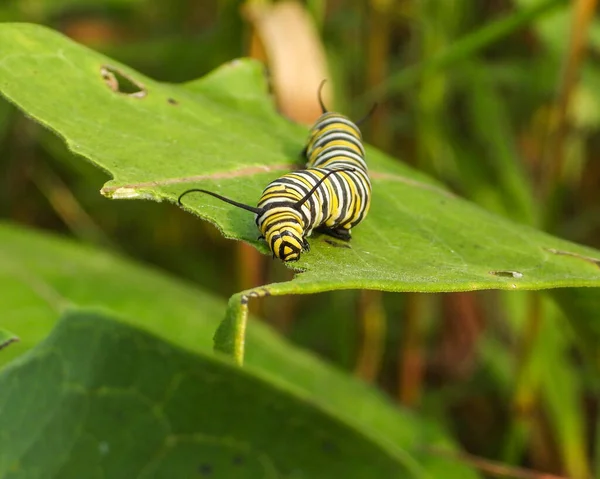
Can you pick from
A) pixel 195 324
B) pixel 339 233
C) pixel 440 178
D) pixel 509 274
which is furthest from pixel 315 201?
pixel 440 178

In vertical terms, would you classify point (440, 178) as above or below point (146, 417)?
above

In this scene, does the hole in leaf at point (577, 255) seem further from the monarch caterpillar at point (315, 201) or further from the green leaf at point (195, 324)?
the green leaf at point (195, 324)

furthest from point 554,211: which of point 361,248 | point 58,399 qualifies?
point 58,399

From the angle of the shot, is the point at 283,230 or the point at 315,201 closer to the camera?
the point at 283,230

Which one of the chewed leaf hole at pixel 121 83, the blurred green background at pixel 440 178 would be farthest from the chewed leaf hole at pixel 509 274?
the chewed leaf hole at pixel 121 83

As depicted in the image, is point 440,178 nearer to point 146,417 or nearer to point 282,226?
point 282,226

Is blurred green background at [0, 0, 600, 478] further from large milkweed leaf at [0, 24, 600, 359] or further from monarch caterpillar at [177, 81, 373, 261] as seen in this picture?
monarch caterpillar at [177, 81, 373, 261]
